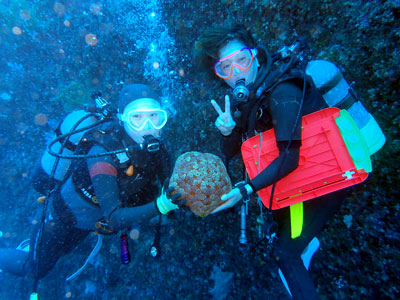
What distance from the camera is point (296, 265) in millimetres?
2311

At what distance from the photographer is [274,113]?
6.52ft

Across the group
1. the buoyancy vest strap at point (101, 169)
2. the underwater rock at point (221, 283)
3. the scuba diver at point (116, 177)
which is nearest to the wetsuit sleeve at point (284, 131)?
the scuba diver at point (116, 177)

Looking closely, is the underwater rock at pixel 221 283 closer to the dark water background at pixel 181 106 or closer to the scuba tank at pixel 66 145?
the dark water background at pixel 181 106

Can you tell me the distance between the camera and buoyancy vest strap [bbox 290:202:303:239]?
7.51ft

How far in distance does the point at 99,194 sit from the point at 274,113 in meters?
2.46

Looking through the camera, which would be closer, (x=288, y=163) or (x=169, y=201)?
(x=288, y=163)

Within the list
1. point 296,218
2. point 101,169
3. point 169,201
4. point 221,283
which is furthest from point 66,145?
point 296,218

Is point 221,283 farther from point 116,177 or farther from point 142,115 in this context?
point 142,115

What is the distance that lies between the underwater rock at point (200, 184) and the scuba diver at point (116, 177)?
0.46 ft

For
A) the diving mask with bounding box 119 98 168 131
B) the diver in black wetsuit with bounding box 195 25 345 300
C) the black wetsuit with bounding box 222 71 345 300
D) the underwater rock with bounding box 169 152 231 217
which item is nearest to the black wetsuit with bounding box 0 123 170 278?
the diving mask with bounding box 119 98 168 131

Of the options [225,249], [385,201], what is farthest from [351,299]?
[225,249]

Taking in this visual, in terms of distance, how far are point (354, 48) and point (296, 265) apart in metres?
3.00

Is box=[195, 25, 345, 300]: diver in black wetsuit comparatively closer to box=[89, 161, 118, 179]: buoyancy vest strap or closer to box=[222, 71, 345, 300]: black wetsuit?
box=[222, 71, 345, 300]: black wetsuit

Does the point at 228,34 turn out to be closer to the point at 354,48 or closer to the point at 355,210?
the point at 354,48
